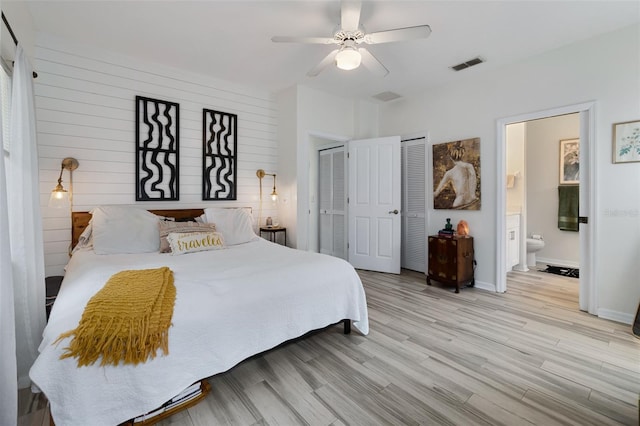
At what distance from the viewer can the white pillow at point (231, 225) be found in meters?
3.34

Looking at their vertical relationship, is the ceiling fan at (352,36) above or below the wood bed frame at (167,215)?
above

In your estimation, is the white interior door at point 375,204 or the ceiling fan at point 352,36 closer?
the ceiling fan at point 352,36

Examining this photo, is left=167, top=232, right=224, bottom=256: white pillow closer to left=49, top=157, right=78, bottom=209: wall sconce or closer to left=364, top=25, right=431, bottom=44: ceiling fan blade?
left=49, top=157, right=78, bottom=209: wall sconce

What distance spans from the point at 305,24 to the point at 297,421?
3.12 metres

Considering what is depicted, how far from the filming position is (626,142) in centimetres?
277

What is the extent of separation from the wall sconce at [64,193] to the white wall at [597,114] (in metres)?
4.67

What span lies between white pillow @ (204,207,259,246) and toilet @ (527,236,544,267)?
4532 mm

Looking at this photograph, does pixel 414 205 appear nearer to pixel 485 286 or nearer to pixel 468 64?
pixel 485 286

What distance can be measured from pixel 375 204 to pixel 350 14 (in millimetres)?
2841

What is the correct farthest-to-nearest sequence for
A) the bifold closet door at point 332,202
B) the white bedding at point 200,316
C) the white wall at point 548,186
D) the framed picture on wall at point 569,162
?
the bifold closet door at point 332,202
the white wall at point 548,186
the framed picture on wall at point 569,162
the white bedding at point 200,316

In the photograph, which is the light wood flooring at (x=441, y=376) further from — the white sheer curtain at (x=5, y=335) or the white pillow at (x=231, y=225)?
the white pillow at (x=231, y=225)

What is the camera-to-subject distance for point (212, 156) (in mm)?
3977

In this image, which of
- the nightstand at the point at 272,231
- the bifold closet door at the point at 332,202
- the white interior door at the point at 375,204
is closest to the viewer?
the nightstand at the point at 272,231

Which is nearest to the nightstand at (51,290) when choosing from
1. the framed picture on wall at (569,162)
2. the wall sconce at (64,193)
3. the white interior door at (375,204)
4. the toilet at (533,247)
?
the wall sconce at (64,193)
